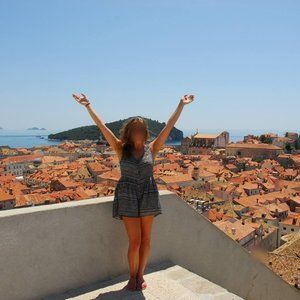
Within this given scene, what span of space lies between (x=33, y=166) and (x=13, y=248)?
8499cm

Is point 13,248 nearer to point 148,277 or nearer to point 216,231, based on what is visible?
point 148,277

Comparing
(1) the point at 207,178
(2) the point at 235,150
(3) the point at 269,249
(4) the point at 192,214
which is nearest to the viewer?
(4) the point at 192,214

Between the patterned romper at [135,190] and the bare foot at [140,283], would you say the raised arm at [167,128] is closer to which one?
the patterned romper at [135,190]

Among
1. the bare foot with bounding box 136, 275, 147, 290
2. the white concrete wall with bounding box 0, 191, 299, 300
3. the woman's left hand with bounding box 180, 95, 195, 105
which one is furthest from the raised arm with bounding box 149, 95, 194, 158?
the bare foot with bounding box 136, 275, 147, 290

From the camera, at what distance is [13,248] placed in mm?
3295

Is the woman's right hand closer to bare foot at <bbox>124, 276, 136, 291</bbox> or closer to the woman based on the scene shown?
the woman

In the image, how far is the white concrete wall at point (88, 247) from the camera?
333 cm

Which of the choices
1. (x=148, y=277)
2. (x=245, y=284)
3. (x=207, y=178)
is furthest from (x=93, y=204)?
(x=207, y=178)

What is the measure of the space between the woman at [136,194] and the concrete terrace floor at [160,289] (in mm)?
123

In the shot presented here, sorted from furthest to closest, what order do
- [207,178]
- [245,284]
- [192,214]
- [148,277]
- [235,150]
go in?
[235,150]
[207,178]
[245,284]
[192,214]
[148,277]

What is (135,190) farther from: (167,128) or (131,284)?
(131,284)

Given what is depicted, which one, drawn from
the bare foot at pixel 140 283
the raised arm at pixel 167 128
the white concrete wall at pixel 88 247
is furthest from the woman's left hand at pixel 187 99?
the bare foot at pixel 140 283

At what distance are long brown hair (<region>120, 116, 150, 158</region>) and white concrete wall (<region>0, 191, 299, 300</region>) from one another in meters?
0.53

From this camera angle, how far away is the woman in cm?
361
